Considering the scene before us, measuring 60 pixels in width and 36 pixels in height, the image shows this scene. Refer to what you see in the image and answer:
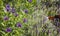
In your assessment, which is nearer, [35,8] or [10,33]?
[10,33]

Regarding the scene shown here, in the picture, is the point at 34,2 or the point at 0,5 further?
the point at 34,2

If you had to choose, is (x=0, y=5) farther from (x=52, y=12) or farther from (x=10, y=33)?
(x=52, y=12)

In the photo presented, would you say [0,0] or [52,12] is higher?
[0,0]

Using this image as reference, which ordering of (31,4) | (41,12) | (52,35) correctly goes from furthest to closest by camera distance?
1. (31,4)
2. (41,12)
3. (52,35)

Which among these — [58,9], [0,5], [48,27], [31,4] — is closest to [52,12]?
[58,9]

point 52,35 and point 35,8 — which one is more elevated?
point 35,8

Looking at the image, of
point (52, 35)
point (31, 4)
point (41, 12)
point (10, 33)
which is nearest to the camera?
point (10, 33)

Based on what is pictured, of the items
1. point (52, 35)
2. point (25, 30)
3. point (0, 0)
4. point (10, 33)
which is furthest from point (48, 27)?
point (0, 0)

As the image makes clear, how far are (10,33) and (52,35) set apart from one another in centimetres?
77

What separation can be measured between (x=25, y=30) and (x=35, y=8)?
926 mm

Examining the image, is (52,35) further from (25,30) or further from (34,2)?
(34,2)

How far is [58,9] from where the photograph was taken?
5117mm

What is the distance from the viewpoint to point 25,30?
4.12 meters

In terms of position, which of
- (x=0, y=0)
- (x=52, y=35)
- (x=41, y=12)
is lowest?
(x=52, y=35)
